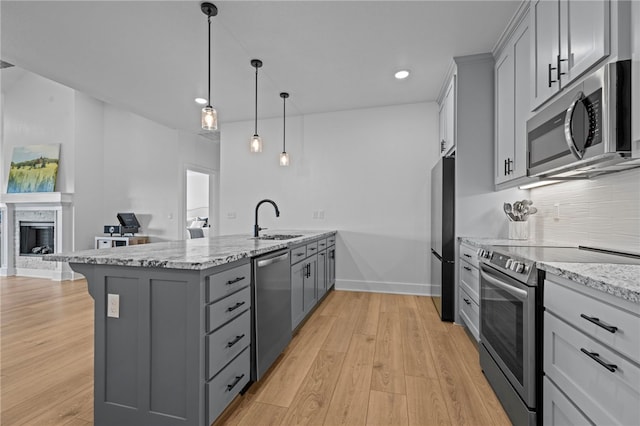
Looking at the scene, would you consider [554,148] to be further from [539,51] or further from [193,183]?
[193,183]

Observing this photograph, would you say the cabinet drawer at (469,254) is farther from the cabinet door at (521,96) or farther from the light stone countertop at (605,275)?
the light stone countertop at (605,275)

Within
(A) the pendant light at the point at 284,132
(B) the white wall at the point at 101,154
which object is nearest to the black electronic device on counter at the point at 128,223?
(B) the white wall at the point at 101,154

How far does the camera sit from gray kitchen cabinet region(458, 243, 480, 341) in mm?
2416

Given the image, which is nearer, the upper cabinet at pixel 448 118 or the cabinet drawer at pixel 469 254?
the cabinet drawer at pixel 469 254

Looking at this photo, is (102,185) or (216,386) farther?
(102,185)

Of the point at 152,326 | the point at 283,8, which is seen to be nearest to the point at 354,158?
the point at 283,8

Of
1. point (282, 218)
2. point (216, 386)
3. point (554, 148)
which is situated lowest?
point (216, 386)

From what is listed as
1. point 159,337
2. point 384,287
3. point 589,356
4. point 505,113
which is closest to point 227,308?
point 159,337

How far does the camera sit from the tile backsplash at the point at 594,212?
5.45 ft

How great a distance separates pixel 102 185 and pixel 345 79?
5.31 m

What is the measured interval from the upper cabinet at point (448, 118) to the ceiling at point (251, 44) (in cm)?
18

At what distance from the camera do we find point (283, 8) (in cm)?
227

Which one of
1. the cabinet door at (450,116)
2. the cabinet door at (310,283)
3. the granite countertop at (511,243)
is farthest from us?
the cabinet door at (450,116)

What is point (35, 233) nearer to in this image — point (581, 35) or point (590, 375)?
point (590, 375)
